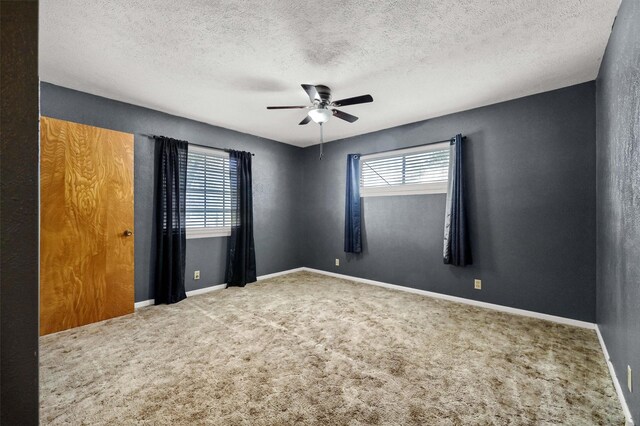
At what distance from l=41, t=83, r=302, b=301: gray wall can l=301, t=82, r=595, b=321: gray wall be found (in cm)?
176

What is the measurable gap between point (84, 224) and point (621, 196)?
4.67 m

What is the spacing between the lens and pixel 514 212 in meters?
3.47

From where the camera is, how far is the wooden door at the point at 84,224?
9.44ft

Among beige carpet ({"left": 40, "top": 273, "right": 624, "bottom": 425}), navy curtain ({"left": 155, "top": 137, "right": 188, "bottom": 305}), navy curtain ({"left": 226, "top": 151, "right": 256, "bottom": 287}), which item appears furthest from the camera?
navy curtain ({"left": 226, "top": 151, "right": 256, "bottom": 287})

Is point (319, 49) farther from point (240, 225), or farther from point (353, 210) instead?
point (240, 225)

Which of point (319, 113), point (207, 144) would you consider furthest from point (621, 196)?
point (207, 144)

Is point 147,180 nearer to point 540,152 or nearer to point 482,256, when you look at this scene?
point 482,256

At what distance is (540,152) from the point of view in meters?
3.30

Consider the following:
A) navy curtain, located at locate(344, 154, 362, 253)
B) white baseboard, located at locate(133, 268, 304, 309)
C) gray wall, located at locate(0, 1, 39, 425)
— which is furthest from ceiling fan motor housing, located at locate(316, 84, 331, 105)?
white baseboard, located at locate(133, 268, 304, 309)

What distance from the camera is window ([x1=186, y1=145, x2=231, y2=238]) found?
4211mm

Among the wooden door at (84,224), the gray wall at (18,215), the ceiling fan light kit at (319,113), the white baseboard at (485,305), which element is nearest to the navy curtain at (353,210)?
the white baseboard at (485,305)

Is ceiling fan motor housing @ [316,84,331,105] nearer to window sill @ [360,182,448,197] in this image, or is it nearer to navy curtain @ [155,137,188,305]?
window sill @ [360,182,448,197]

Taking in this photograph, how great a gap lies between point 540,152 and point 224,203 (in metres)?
4.29

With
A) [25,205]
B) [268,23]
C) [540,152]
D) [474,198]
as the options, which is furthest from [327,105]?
[25,205]
